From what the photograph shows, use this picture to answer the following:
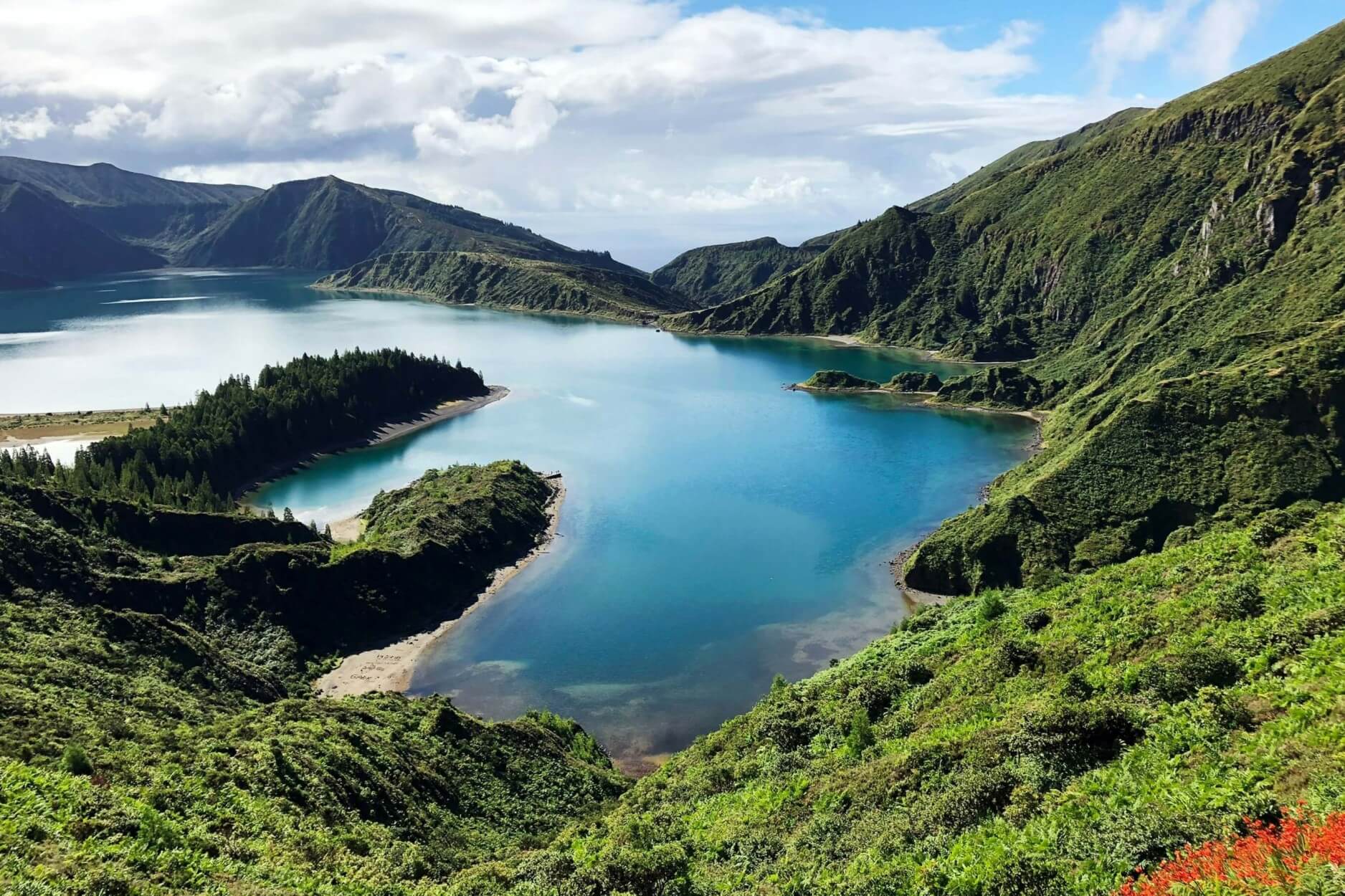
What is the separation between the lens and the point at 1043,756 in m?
24.7

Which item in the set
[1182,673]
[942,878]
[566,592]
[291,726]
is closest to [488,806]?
[291,726]

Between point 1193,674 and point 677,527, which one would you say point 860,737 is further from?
point 677,527

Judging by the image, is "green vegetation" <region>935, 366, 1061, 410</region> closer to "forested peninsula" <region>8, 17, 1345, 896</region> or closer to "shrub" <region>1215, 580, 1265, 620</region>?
"forested peninsula" <region>8, 17, 1345, 896</region>

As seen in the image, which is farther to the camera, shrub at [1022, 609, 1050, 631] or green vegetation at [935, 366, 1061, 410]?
green vegetation at [935, 366, 1061, 410]

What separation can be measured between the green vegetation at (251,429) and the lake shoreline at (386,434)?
1.04 m

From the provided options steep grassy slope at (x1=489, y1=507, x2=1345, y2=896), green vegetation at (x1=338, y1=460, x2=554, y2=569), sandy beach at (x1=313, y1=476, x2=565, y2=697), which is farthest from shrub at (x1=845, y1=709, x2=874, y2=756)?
green vegetation at (x1=338, y1=460, x2=554, y2=569)

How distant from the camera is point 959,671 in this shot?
1485 inches

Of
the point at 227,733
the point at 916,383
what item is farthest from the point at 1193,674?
the point at 916,383

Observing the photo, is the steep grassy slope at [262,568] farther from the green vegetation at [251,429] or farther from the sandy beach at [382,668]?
the green vegetation at [251,429]

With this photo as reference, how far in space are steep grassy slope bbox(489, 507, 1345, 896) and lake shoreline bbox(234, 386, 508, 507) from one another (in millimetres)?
Answer: 101229

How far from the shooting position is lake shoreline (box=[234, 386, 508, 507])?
412 ft

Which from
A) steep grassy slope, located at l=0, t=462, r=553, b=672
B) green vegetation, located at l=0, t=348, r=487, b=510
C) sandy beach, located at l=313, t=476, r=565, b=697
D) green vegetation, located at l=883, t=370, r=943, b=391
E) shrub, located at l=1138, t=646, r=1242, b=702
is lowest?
sandy beach, located at l=313, t=476, r=565, b=697

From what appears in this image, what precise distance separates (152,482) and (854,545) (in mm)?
90060

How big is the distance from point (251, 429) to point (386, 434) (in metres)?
28.4
